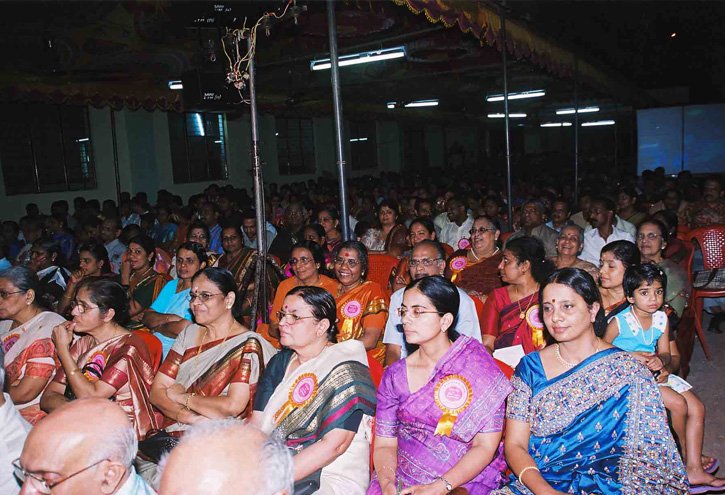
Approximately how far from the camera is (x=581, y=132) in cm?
2955

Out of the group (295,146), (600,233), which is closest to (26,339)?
(600,233)

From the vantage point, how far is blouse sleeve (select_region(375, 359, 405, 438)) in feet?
7.45

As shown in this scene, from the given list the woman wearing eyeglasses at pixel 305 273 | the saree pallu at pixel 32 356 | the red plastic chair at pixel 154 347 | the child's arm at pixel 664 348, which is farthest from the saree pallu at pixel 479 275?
the saree pallu at pixel 32 356

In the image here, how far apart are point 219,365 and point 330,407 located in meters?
0.73

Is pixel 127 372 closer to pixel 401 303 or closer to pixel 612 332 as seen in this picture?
pixel 401 303

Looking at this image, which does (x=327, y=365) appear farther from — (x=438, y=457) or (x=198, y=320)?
(x=198, y=320)

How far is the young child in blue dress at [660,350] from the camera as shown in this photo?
2.65 m

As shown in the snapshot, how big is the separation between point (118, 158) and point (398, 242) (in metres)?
7.71

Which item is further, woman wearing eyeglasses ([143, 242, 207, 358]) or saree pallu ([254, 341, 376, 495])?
woman wearing eyeglasses ([143, 242, 207, 358])

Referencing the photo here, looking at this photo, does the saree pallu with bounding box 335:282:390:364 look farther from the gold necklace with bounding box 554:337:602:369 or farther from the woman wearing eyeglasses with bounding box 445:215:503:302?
the gold necklace with bounding box 554:337:602:369

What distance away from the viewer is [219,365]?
2656 mm

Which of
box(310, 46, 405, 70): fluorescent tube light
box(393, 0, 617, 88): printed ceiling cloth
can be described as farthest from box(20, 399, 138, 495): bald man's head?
box(310, 46, 405, 70): fluorescent tube light

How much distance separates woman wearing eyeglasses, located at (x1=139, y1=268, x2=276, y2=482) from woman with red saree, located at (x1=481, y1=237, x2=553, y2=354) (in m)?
1.37

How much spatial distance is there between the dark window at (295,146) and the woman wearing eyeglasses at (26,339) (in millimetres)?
11500
